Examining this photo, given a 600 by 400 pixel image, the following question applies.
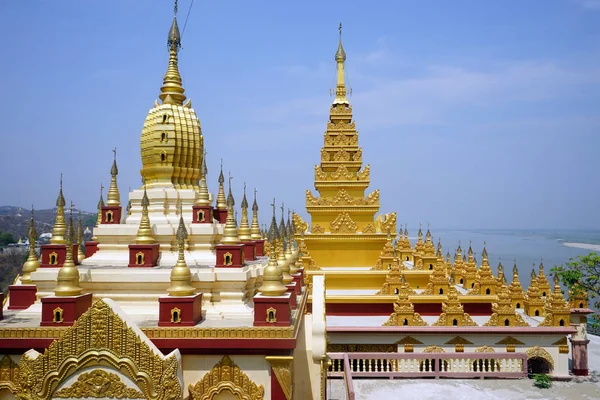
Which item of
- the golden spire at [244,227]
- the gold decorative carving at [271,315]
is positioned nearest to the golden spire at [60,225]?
the golden spire at [244,227]

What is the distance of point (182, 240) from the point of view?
1120cm

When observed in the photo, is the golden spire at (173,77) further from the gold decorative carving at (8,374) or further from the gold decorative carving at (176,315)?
the gold decorative carving at (8,374)

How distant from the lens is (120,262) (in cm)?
1288

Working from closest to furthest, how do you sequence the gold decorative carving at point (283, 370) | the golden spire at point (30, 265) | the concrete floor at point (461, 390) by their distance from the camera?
1. the gold decorative carving at point (283, 370)
2. the golden spire at point (30, 265)
3. the concrete floor at point (461, 390)

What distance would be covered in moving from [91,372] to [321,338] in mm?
5147

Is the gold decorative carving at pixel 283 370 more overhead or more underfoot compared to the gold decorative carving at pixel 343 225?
more underfoot

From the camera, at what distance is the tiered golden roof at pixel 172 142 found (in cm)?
1448

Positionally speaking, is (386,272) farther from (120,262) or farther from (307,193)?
(120,262)

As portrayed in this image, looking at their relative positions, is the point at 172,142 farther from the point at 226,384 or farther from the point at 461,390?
the point at 461,390

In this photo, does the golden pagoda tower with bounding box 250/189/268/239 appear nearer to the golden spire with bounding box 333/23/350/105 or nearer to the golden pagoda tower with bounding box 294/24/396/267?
the golden pagoda tower with bounding box 294/24/396/267

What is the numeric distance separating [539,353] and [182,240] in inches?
515

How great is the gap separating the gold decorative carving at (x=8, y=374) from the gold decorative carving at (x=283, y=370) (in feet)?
17.4

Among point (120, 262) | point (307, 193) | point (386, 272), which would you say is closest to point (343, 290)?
point (386, 272)

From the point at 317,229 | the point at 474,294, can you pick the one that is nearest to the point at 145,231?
the point at 317,229
